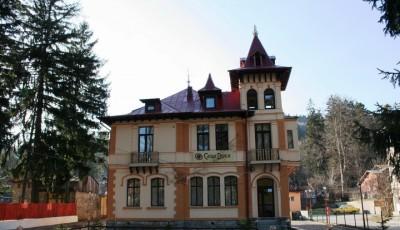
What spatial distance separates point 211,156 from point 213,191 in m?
2.28

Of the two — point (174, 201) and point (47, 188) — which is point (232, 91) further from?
point (47, 188)

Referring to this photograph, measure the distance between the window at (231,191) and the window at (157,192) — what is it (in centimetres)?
430

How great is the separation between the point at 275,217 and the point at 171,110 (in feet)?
32.6

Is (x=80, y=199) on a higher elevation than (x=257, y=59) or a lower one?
lower

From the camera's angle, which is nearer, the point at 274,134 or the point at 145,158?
the point at 274,134

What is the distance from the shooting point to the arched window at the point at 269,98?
27667 mm

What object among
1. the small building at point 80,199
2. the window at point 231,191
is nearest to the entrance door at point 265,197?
the window at point 231,191

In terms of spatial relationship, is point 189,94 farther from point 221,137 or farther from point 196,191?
point 196,191

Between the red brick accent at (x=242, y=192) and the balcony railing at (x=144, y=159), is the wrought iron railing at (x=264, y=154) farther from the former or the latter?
the balcony railing at (x=144, y=159)

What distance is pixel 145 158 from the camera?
2742 cm

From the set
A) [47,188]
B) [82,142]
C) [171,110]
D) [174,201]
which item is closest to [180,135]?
[171,110]

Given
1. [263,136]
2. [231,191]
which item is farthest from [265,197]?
[263,136]

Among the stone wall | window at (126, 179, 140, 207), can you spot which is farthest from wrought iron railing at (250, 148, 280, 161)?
the stone wall

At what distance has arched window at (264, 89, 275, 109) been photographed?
90.8 ft
